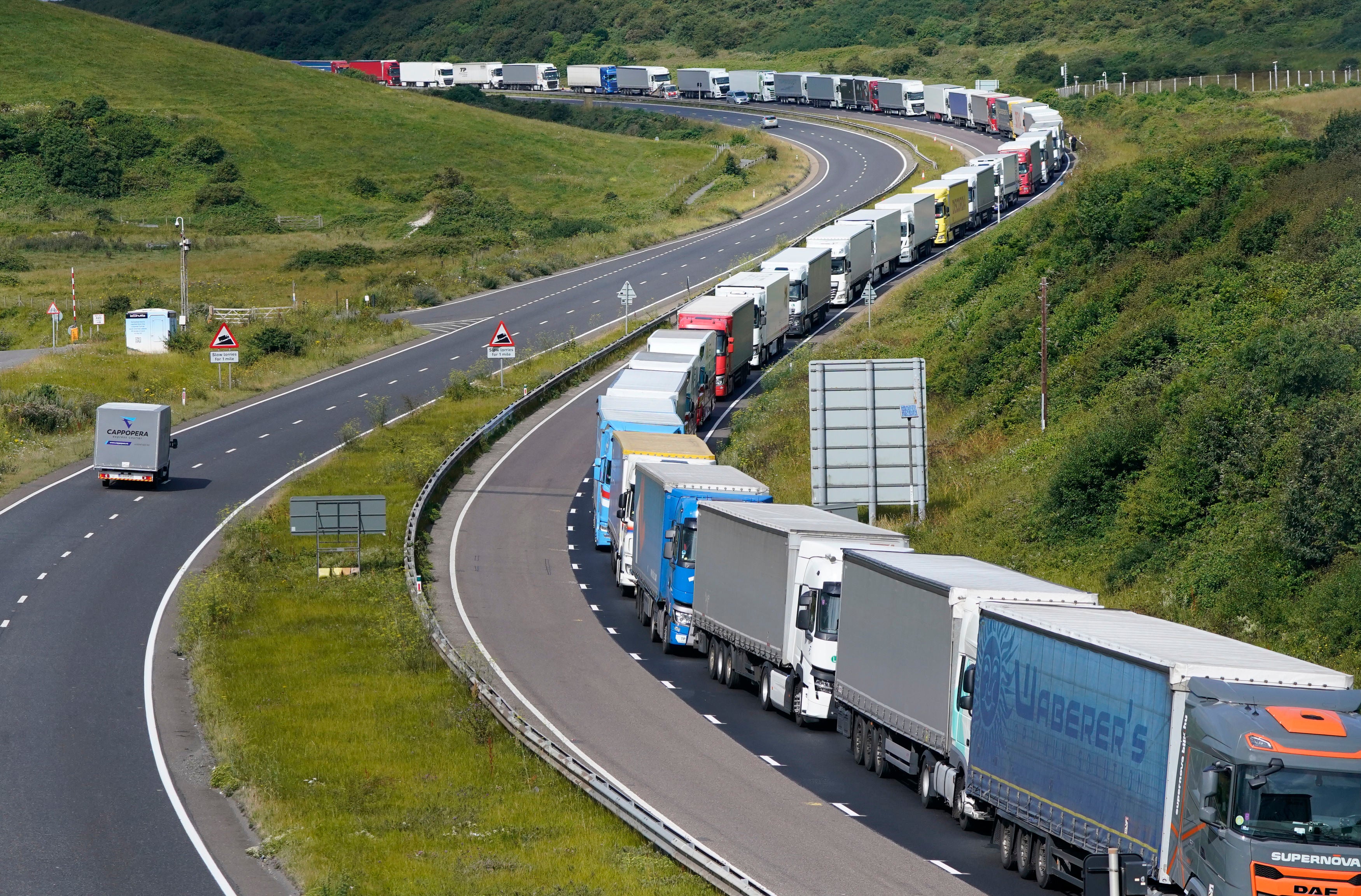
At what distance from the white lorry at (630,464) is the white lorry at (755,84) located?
125089mm

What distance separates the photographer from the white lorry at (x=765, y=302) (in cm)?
6356

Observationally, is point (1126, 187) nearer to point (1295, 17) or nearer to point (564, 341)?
point (564, 341)

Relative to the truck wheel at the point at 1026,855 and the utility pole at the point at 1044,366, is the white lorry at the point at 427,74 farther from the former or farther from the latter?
the truck wheel at the point at 1026,855

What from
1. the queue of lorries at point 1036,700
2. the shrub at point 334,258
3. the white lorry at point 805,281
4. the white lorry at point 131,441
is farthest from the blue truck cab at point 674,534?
the shrub at point 334,258

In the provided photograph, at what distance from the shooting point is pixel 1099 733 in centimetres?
1814

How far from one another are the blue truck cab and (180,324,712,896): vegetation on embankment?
5.24 meters

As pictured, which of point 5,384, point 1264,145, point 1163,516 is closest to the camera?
point 1163,516

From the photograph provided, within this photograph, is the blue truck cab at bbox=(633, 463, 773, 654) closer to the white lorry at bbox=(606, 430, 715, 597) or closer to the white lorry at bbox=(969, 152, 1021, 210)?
the white lorry at bbox=(606, 430, 715, 597)

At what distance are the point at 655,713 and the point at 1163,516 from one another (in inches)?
500

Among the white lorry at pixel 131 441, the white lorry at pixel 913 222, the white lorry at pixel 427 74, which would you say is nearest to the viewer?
the white lorry at pixel 131 441

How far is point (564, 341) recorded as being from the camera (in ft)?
239

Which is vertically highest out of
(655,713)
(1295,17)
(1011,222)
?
(1295,17)

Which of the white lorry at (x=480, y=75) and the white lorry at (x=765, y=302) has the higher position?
the white lorry at (x=480, y=75)

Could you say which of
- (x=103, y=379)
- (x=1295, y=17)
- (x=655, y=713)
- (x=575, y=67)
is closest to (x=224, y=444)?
(x=103, y=379)
